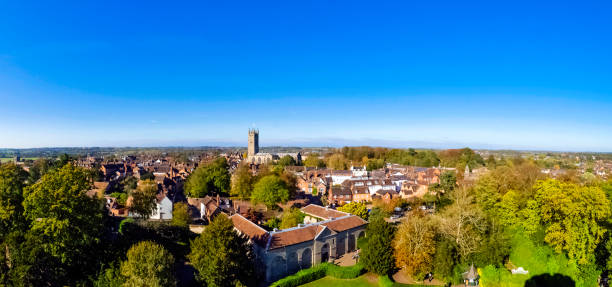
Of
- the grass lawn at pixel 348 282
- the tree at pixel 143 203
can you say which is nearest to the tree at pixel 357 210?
the grass lawn at pixel 348 282

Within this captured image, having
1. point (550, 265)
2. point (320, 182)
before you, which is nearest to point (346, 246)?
point (550, 265)

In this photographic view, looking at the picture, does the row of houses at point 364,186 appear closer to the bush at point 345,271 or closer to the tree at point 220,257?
the bush at point 345,271

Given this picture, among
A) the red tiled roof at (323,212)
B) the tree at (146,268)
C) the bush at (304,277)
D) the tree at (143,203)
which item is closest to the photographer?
the tree at (146,268)

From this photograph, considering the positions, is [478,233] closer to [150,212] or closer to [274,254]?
[274,254]

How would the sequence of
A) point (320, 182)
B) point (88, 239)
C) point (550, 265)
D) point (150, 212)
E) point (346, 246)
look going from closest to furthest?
1. point (88, 239)
2. point (550, 265)
3. point (346, 246)
4. point (150, 212)
5. point (320, 182)

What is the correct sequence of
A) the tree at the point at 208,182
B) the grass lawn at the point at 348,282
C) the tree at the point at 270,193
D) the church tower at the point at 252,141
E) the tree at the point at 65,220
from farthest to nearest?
the church tower at the point at 252,141, the tree at the point at 208,182, the tree at the point at 270,193, the grass lawn at the point at 348,282, the tree at the point at 65,220

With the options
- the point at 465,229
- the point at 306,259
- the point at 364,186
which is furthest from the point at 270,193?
the point at 364,186

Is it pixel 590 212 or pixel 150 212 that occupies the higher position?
pixel 590 212

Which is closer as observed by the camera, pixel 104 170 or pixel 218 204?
pixel 218 204
